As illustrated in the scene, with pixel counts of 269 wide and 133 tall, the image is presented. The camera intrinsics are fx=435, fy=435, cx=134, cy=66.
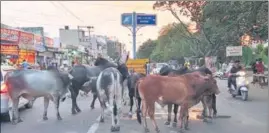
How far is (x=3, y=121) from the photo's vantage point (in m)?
12.0

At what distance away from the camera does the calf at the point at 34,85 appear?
463 inches

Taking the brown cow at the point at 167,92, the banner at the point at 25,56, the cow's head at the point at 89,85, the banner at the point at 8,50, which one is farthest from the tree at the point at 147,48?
the brown cow at the point at 167,92

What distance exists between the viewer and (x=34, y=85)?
12.1 metres

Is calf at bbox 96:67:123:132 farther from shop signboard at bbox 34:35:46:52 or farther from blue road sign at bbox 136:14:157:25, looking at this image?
shop signboard at bbox 34:35:46:52

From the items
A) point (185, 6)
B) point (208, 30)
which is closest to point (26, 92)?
point (185, 6)

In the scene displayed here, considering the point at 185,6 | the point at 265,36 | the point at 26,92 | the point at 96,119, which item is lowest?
the point at 96,119

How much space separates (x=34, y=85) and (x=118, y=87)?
272 centimetres

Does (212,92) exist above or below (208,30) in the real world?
below

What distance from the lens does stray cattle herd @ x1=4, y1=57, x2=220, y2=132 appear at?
9930 millimetres

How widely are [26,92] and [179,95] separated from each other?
14.8 feet

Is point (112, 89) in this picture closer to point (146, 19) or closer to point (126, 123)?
point (126, 123)

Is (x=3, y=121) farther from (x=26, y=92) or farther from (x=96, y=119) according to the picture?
(x=96, y=119)

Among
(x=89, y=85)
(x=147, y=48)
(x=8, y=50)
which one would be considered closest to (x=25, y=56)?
(x=8, y=50)

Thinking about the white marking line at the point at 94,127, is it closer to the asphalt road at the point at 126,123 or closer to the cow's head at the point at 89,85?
the asphalt road at the point at 126,123
